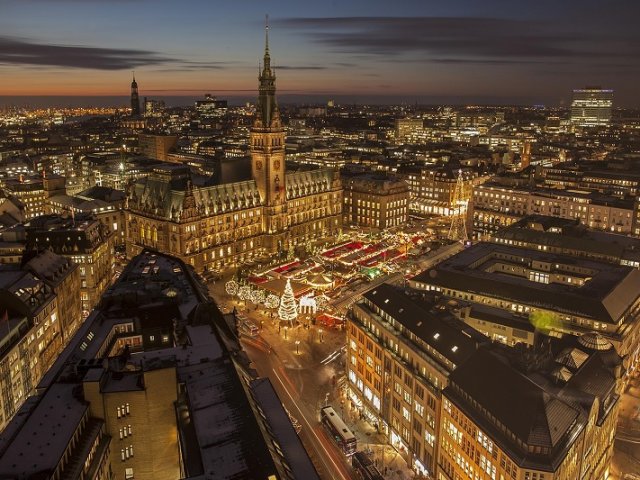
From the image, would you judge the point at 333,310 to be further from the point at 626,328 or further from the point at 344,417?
the point at 626,328

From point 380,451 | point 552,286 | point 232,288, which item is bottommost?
point 380,451

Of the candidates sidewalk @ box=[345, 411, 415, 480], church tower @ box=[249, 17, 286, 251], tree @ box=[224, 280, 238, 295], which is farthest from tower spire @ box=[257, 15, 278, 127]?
sidewalk @ box=[345, 411, 415, 480]

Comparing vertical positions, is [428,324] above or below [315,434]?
above

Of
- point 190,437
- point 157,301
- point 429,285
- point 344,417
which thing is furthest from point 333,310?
point 190,437

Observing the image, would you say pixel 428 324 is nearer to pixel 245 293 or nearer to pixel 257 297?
pixel 257 297

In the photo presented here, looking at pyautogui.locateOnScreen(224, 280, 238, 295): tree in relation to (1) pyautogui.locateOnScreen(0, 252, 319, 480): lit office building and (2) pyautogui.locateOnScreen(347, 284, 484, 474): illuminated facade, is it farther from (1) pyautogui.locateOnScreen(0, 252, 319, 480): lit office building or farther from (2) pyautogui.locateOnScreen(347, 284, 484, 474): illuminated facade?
(1) pyautogui.locateOnScreen(0, 252, 319, 480): lit office building

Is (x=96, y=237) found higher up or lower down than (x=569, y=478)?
higher up

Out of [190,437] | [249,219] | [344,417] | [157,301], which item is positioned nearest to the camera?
[190,437]

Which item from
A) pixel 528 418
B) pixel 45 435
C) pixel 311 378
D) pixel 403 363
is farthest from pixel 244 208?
pixel 45 435
